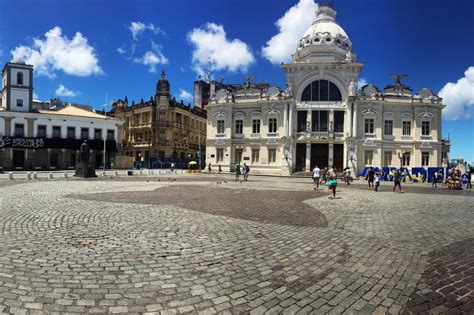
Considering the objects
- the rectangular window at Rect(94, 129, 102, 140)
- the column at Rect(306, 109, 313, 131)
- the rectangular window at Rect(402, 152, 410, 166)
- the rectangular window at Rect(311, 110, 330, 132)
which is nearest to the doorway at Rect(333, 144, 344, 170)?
the rectangular window at Rect(311, 110, 330, 132)

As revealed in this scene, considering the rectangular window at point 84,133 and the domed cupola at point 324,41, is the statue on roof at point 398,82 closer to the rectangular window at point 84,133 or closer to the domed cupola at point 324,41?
the domed cupola at point 324,41

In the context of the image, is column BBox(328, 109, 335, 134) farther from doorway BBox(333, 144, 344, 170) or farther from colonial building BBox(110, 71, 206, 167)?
colonial building BBox(110, 71, 206, 167)

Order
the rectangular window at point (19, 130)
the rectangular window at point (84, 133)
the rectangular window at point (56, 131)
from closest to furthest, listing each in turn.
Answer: the rectangular window at point (19, 130) → the rectangular window at point (56, 131) → the rectangular window at point (84, 133)

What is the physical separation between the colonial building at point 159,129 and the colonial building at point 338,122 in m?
17.6

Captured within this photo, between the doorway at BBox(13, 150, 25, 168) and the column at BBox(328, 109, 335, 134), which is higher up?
the column at BBox(328, 109, 335, 134)

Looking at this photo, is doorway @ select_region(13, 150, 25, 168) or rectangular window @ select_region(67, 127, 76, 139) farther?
rectangular window @ select_region(67, 127, 76, 139)

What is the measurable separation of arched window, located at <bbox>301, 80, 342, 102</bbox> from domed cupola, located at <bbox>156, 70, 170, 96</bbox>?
94.1ft

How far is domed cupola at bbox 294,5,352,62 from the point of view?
140ft

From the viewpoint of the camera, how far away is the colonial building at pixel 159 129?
56844mm

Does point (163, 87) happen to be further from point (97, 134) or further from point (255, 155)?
point (255, 155)

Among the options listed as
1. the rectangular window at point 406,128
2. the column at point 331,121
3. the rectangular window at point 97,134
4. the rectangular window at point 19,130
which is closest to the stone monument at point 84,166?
the rectangular window at point 97,134

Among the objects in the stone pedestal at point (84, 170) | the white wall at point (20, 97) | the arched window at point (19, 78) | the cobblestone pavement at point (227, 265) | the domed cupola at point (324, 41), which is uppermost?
the domed cupola at point (324, 41)

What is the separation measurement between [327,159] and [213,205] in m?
31.7

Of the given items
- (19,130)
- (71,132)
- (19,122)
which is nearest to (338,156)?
(71,132)
